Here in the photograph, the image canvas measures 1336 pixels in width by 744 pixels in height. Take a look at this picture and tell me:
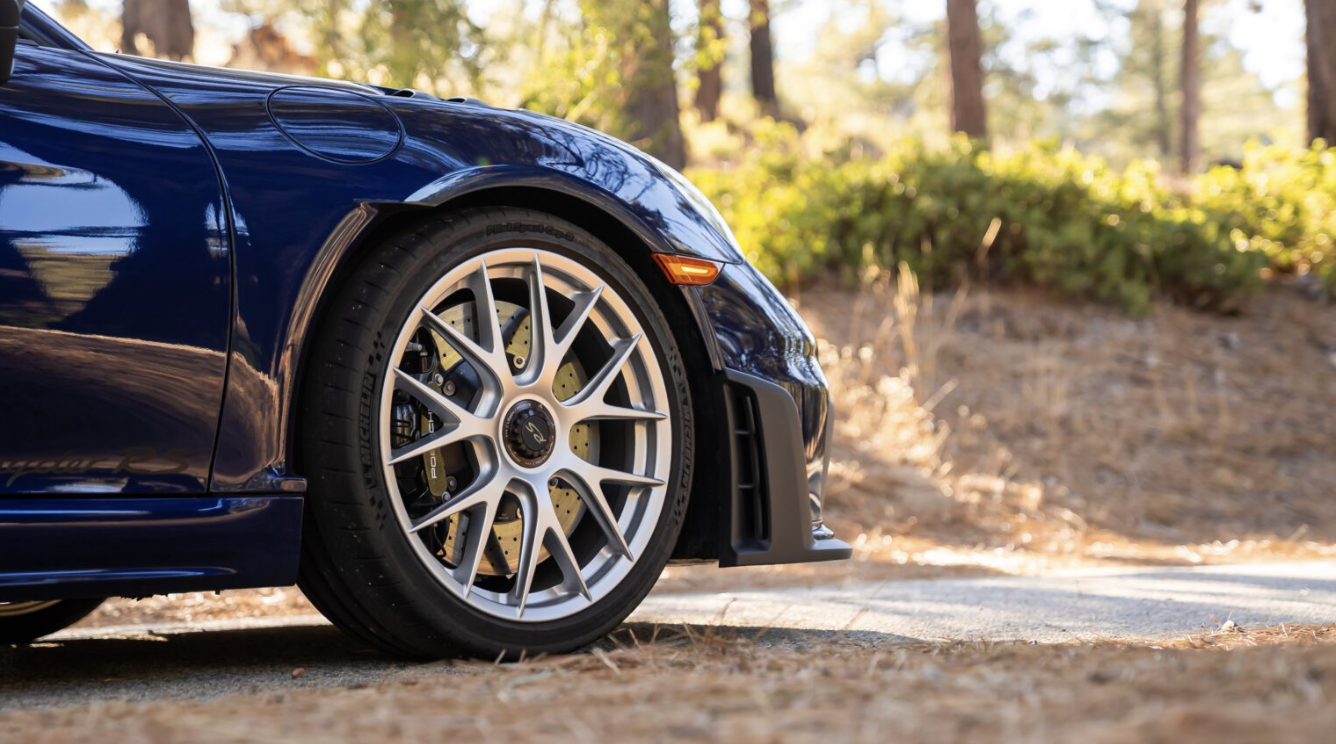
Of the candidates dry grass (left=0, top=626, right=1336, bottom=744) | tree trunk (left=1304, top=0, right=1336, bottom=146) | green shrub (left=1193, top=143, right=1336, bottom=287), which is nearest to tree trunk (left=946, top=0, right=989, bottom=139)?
tree trunk (left=1304, top=0, right=1336, bottom=146)

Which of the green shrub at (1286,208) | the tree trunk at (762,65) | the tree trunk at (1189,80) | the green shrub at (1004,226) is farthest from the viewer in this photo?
the tree trunk at (1189,80)

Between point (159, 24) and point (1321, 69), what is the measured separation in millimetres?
11311

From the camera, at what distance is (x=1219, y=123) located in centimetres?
5459

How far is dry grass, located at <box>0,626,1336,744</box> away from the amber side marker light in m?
0.98

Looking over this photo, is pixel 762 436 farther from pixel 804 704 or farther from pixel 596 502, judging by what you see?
pixel 804 704

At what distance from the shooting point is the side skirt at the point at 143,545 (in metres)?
2.28

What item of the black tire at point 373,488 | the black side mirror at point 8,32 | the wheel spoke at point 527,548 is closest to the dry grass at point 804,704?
the black tire at point 373,488

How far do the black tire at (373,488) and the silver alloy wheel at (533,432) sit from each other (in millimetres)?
31

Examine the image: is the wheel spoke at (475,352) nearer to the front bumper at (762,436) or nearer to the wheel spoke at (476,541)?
the wheel spoke at (476,541)

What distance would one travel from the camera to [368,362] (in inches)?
102

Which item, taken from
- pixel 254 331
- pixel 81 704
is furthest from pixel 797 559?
pixel 81 704

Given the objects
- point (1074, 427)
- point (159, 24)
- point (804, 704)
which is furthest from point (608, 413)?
point (159, 24)

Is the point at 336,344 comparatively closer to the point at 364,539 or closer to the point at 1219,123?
the point at 364,539

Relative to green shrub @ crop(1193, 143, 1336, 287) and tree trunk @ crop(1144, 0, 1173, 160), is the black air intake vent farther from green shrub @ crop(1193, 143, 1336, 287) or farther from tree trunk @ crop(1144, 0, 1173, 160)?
tree trunk @ crop(1144, 0, 1173, 160)
